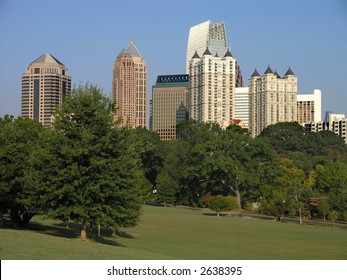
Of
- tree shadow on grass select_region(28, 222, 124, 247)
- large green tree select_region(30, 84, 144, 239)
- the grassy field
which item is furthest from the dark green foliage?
large green tree select_region(30, 84, 144, 239)

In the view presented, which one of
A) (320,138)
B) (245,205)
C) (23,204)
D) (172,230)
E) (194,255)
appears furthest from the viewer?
(320,138)

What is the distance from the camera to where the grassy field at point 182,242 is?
27219 mm

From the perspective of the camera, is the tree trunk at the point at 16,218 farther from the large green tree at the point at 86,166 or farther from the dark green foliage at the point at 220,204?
the dark green foliage at the point at 220,204

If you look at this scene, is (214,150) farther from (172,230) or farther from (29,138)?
(29,138)

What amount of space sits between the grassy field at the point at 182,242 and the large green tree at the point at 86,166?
5.86ft

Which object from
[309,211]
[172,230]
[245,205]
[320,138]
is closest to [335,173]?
[309,211]

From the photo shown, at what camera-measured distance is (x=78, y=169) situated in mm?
34469

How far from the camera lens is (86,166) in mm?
35094

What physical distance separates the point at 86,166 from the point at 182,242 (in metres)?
11.1

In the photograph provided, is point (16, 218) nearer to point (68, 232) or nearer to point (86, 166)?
point (68, 232)

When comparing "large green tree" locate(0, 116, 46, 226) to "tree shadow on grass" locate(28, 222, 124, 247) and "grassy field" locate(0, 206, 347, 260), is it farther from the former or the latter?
"grassy field" locate(0, 206, 347, 260)

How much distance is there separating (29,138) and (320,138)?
8915 centimetres

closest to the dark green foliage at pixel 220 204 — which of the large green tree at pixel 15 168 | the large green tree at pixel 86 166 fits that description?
the large green tree at pixel 15 168

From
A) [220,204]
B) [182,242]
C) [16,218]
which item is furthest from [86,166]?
[220,204]
